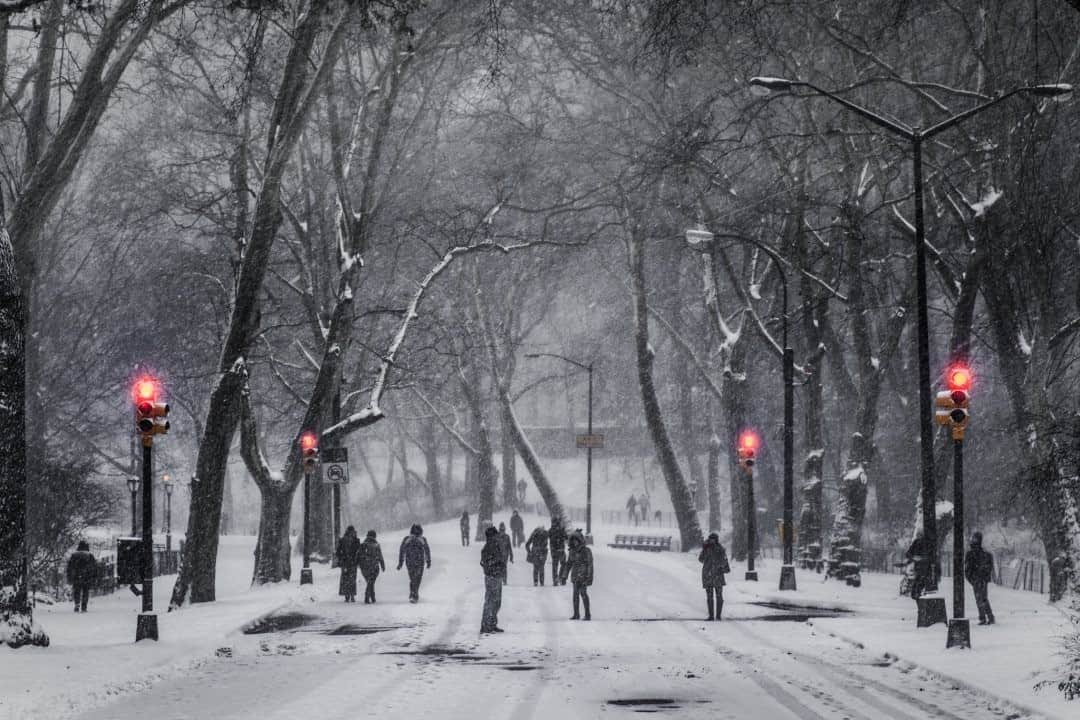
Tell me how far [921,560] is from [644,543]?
114 ft

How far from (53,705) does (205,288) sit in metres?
29.0

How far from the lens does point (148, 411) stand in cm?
1852

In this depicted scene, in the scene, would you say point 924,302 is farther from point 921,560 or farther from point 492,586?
point 492,586

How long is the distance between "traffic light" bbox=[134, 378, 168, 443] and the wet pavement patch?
3.89m

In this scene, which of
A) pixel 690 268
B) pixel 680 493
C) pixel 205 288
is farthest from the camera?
pixel 690 268

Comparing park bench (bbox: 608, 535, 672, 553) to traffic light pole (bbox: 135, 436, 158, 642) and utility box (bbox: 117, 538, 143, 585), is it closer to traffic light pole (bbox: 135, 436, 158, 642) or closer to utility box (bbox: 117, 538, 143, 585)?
utility box (bbox: 117, 538, 143, 585)

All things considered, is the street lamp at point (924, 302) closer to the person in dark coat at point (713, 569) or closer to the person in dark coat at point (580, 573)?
the person in dark coat at point (713, 569)

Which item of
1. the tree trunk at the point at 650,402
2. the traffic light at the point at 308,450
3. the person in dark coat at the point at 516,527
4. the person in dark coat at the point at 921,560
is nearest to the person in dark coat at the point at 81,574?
the traffic light at the point at 308,450

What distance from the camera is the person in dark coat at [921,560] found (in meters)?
20.9

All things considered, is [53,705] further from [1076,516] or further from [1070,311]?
[1070,311]

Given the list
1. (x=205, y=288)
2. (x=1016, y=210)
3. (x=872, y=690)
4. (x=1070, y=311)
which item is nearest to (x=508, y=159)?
(x=205, y=288)

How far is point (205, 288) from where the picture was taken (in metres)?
40.7

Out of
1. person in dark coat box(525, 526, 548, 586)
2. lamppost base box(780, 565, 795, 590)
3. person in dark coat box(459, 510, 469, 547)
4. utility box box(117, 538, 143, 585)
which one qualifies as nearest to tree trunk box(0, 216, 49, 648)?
utility box box(117, 538, 143, 585)

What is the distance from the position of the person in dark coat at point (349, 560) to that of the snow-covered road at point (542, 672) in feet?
3.98
